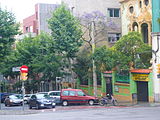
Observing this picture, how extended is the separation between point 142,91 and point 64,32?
11725 mm

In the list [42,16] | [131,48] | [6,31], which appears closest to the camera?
[6,31]

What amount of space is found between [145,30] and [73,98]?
565 inches

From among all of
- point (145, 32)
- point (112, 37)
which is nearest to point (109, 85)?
point (145, 32)

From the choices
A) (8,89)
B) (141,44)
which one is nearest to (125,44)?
(141,44)

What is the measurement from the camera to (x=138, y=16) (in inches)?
1762

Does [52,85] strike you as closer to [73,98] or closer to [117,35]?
[117,35]

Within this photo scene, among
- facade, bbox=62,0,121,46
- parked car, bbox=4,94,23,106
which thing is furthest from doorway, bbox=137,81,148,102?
facade, bbox=62,0,121,46

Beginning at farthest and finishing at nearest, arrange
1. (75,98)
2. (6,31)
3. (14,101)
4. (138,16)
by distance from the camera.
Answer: (138,16)
(14,101)
(75,98)
(6,31)

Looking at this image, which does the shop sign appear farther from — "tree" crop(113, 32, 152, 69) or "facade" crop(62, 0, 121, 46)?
"facade" crop(62, 0, 121, 46)

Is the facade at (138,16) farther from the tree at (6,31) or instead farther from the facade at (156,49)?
the tree at (6,31)

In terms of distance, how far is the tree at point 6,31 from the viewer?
34312mm

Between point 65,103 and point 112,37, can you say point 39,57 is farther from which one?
Answer: point 112,37

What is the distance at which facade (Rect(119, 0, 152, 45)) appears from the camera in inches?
1699

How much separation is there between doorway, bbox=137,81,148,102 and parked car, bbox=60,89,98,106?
490 cm
